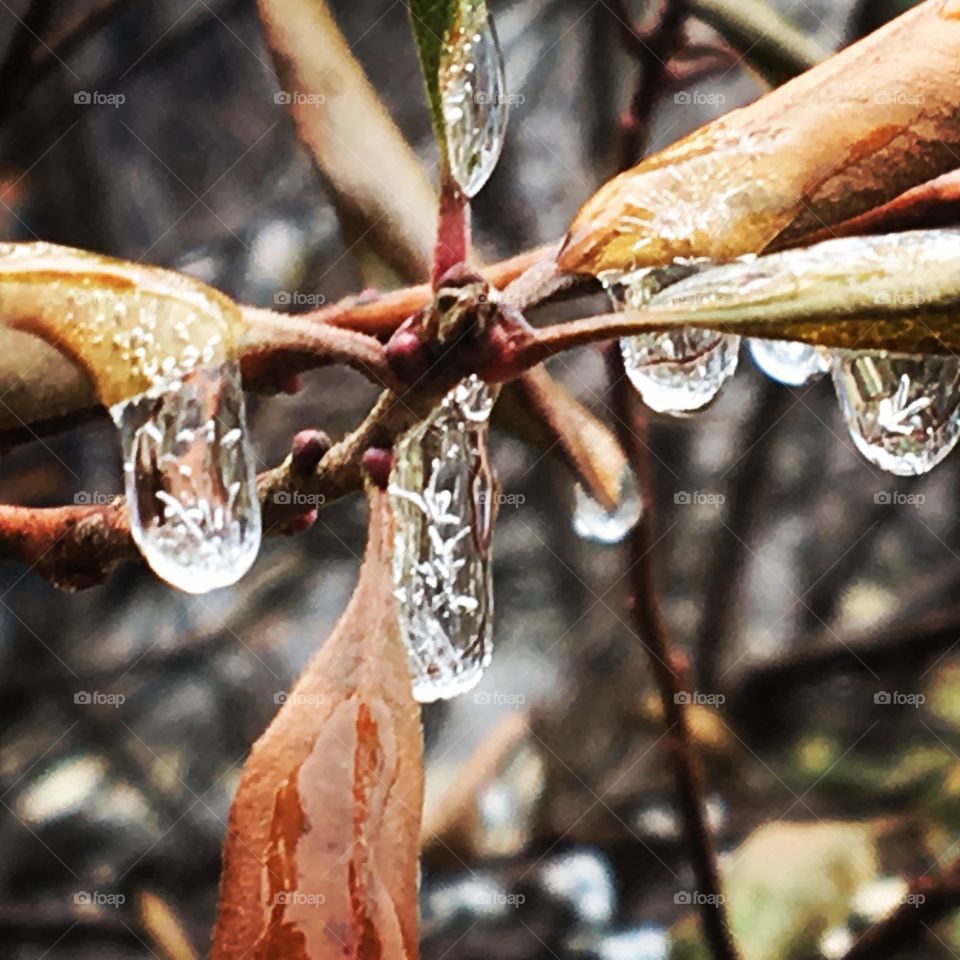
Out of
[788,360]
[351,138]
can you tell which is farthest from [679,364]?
[351,138]

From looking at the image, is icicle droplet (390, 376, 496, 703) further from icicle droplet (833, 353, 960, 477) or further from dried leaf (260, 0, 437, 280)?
dried leaf (260, 0, 437, 280)

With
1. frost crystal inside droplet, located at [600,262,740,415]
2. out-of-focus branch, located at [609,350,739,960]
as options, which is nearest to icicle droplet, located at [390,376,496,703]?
frost crystal inside droplet, located at [600,262,740,415]

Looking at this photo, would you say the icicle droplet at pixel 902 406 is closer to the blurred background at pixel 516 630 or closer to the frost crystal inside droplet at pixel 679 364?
the frost crystal inside droplet at pixel 679 364

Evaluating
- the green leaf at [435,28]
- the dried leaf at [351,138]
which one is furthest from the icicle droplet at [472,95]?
the dried leaf at [351,138]

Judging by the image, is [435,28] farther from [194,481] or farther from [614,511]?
[614,511]

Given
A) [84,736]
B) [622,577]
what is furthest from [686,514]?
[84,736]

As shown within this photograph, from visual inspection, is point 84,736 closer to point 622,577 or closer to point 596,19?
point 622,577
